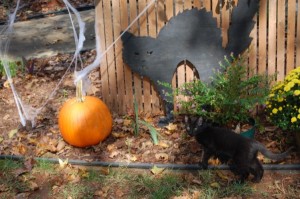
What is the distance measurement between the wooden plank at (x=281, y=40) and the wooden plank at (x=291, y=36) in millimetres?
54

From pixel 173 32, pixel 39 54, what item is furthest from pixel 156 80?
pixel 39 54

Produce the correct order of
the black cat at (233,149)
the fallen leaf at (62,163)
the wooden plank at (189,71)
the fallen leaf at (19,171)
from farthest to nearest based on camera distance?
the wooden plank at (189,71), the fallen leaf at (62,163), the fallen leaf at (19,171), the black cat at (233,149)

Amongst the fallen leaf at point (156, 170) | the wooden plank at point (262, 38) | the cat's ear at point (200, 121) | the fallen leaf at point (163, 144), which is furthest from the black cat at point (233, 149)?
the wooden plank at point (262, 38)

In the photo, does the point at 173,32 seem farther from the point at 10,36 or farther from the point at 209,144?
the point at 10,36

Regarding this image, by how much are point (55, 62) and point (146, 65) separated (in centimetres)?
238

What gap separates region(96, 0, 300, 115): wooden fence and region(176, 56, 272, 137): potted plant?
0.23 meters

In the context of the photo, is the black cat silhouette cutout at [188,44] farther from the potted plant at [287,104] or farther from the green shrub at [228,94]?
the potted plant at [287,104]

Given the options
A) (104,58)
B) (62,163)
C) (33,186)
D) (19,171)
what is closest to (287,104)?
(104,58)

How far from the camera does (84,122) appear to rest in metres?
5.08

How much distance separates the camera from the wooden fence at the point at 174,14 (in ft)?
17.3

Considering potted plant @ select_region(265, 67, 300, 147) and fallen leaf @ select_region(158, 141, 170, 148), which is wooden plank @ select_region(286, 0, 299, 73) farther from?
fallen leaf @ select_region(158, 141, 170, 148)

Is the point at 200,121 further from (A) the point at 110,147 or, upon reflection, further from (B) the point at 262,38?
(B) the point at 262,38

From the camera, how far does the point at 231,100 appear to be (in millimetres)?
4934

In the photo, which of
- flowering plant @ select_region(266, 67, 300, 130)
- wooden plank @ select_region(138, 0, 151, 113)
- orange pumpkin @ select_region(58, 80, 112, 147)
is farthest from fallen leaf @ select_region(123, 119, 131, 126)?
flowering plant @ select_region(266, 67, 300, 130)
